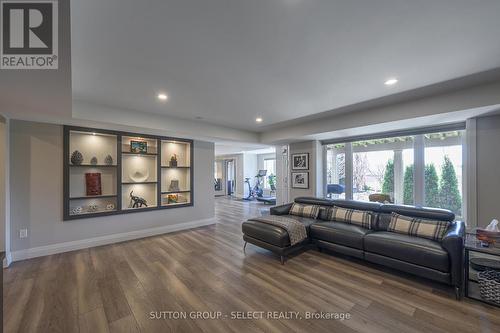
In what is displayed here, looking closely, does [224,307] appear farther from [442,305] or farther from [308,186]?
[308,186]

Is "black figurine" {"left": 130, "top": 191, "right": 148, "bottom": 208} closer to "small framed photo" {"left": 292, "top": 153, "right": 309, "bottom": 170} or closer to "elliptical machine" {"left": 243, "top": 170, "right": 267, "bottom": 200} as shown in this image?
"small framed photo" {"left": 292, "top": 153, "right": 309, "bottom": 170}

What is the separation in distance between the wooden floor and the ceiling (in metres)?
2.61

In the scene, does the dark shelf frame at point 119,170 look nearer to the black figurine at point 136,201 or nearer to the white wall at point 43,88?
the black figurine at point 136,201

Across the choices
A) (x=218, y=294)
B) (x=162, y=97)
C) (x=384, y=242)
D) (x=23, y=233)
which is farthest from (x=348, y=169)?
(x=23, y=233)

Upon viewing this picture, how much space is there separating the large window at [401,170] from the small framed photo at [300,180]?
1.93 feet

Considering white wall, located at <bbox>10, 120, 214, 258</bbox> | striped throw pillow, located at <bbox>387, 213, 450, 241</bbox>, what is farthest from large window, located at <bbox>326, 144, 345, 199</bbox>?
white wall, located at <bbox>10, 120, 214, 258</bbox>

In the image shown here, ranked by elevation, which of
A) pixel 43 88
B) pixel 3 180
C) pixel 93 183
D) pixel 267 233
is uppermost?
pixel 43 88

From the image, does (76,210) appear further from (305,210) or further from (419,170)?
(419,170)

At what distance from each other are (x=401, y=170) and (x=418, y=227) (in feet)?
6.55

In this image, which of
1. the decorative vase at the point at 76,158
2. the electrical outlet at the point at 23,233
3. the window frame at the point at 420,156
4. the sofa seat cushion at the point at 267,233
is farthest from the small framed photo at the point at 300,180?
the electrical outlet at the point at 23,233

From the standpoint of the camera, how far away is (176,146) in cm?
548

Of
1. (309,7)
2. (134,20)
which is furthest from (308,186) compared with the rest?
(134,20)

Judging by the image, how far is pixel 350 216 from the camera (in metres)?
3.82

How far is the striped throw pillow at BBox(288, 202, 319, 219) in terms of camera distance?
4.30m
